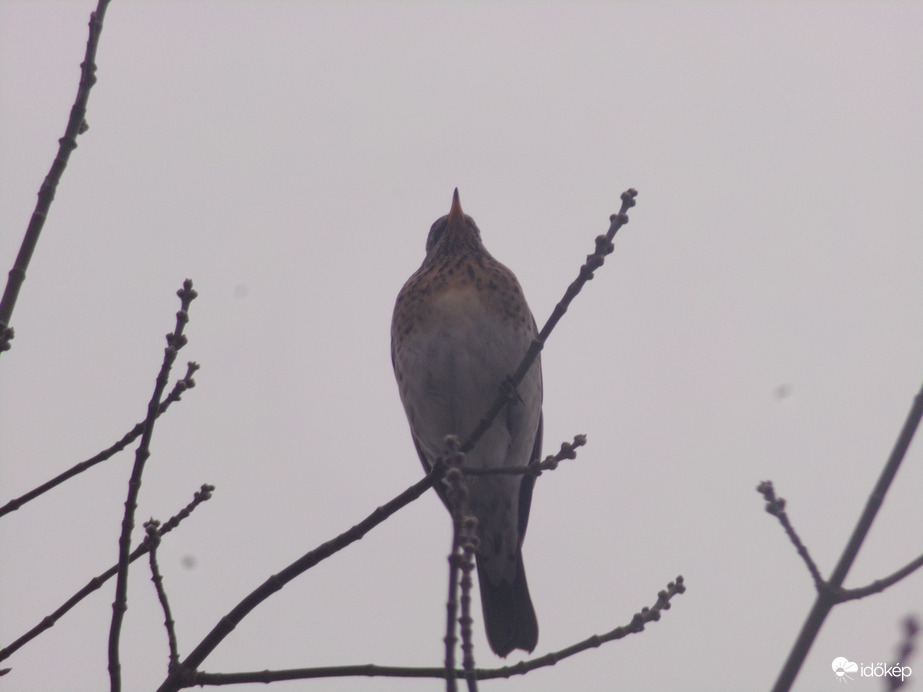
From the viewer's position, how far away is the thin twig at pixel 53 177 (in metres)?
3.14

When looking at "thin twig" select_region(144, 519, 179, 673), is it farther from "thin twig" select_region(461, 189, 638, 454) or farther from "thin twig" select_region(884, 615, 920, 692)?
"thin twig" select_region(884, 615, 920, 692)

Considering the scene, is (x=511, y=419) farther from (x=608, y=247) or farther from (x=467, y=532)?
(x=467, y=532)

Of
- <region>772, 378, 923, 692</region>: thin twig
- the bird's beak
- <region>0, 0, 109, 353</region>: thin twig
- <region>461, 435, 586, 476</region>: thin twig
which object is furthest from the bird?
<region>772, 378, 923, 692</region>: thin twig


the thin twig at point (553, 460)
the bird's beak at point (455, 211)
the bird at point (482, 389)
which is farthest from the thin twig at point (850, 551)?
the bird's beak at point (455, 211)

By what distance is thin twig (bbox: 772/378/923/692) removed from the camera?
2.27 m

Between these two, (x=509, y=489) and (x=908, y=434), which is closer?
(x=908, y=434)

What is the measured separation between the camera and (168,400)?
11.7ft

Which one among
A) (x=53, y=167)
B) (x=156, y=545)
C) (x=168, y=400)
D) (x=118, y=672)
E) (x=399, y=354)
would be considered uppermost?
(x=399, y=354)

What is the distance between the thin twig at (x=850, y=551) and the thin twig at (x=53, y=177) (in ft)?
7.86

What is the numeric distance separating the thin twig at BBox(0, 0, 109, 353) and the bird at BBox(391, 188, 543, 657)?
3048 millimetres

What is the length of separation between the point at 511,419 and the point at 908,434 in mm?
3752

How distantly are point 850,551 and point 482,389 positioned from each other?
3.70m

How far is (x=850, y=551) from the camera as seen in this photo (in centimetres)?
242

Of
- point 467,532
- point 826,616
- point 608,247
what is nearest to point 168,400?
point 467,532
